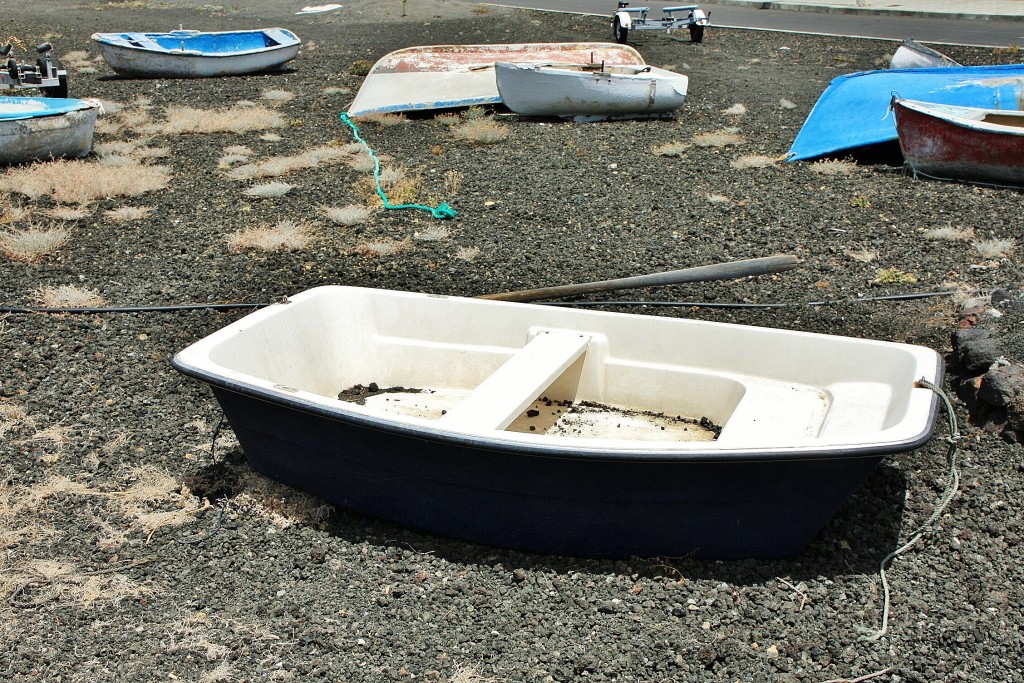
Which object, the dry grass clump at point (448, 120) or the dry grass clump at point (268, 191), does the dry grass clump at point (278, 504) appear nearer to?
the dry grass clump at point (268, 191)

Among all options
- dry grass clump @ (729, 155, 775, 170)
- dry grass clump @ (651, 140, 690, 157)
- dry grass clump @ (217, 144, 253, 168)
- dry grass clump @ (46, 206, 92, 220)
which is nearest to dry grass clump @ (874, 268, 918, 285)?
dry grass clump @ (729, 155, 775, 170)

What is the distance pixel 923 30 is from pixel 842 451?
656 inches

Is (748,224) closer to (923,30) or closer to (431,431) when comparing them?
(431,431)

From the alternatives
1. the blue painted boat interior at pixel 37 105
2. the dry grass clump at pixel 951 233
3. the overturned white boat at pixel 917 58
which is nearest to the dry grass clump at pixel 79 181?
the blue painted boat interior at pixel 37 105

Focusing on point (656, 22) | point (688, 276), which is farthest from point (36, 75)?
point (656, 22)

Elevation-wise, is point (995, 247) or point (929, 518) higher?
point (995, 247)

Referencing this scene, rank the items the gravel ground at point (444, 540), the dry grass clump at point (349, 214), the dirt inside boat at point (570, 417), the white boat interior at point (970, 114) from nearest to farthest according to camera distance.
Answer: the gravel ground at point (444, 540) → the dirt inside boat at point (570, 417) → the dry grass clump at point (349, 214) → the white boat interior at point (970, 114)

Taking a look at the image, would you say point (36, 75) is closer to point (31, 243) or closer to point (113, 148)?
point (113, 148)

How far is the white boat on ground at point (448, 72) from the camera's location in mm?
11680

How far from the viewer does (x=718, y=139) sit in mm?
10461

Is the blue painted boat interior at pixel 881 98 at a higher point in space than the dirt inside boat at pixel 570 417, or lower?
higher

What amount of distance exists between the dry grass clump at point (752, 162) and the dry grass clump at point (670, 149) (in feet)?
2.04

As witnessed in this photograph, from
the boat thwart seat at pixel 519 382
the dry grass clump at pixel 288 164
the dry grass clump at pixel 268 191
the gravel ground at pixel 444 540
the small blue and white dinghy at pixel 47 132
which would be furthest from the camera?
the dry grass clump at pixel 288 164

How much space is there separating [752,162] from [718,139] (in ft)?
3.04
